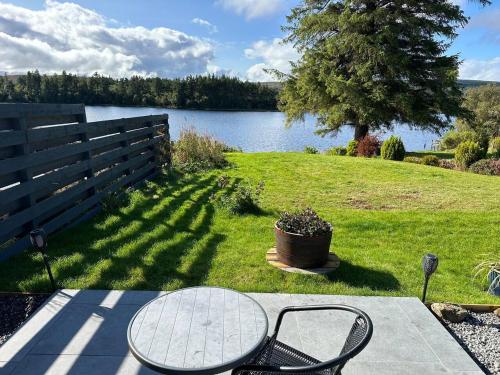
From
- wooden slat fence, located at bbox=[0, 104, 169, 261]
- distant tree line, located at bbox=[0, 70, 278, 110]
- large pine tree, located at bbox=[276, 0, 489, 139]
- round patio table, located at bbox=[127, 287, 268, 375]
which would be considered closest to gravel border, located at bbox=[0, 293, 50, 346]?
wooden slat fence, located at bbox=[0, 104, 169, 261]

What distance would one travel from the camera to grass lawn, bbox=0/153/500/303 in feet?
11.7

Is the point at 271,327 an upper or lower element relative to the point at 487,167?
upper

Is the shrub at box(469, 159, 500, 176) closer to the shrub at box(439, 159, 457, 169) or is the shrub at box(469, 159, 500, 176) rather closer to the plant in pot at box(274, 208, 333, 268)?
the shrub at box(439, 159, 457, 169)

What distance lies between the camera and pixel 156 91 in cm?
5156

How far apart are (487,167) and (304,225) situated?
36.4 feet

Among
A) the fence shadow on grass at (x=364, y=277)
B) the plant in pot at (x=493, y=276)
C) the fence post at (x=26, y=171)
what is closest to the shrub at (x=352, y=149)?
the plant in pot at (x=493, y=276)

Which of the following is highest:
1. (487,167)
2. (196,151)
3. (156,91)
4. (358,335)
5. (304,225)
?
(156,91)

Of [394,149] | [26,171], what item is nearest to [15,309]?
[26,171]

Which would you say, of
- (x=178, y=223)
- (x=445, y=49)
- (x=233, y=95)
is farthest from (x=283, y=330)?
(x=233, y=95)

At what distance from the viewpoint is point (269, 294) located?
3.34m

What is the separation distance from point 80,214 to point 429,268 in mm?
4658

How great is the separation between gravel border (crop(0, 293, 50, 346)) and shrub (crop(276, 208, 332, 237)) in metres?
2.41

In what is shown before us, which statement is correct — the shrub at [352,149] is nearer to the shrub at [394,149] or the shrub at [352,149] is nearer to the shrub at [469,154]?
the shrub at [394,149]

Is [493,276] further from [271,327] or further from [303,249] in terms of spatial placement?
[271,327]
